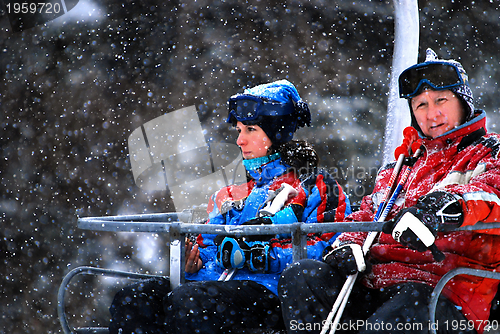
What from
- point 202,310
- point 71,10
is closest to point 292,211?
point 202,310

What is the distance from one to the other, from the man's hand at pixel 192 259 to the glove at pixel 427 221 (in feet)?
3.28

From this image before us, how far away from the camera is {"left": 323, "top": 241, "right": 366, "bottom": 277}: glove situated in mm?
1596

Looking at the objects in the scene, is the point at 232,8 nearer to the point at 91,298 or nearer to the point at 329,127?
the point at 329,127

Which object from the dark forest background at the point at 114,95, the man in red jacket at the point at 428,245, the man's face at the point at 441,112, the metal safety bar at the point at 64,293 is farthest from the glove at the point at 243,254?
the dark forest background at the point at 114,95

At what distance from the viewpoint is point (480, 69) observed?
4020 millimetres

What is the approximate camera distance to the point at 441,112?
6.03 ft

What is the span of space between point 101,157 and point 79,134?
333 mm

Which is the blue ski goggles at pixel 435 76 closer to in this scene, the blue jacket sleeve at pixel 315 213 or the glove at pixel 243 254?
the blue jacket sleeve at pixel 315 213

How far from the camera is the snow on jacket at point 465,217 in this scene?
1486 millimetres

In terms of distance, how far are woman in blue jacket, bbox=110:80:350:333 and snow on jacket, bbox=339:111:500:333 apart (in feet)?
0.82

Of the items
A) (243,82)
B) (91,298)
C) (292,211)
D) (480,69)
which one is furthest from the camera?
(91,298)

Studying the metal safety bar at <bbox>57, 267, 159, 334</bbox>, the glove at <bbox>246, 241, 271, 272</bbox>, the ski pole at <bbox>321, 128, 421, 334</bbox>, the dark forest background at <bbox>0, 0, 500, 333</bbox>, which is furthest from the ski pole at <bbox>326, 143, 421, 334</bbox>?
the dark forest background at <bbox>0, 0, 500, 333</bbox>

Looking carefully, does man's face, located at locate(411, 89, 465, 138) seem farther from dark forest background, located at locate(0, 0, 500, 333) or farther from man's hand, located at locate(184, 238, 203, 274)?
dark forest background, located at locate(0, 0, 500, 333)

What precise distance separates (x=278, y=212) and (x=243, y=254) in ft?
0.79
